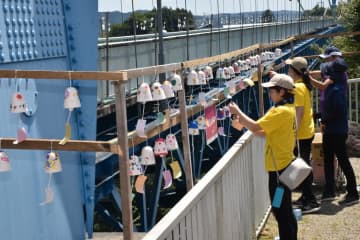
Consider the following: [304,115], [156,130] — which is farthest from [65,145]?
[304,115]

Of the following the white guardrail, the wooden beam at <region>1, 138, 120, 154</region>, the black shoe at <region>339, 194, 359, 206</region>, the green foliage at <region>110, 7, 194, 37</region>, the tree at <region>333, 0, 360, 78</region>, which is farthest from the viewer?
the tree at <region>333, 0, 360, 78</region>

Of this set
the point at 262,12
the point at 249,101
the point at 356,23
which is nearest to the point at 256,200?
the point at 249,101

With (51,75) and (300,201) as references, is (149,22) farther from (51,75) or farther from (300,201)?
(51,75)

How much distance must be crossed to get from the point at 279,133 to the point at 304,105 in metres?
1.31

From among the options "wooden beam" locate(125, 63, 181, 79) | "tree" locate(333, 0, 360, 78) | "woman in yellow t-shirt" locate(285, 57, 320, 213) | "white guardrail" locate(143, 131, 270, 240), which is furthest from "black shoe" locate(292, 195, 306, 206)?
"tree" locate(333, 0, 360, 78)

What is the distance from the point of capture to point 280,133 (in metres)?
4.80

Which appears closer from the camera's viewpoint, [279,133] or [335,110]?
[279,133]

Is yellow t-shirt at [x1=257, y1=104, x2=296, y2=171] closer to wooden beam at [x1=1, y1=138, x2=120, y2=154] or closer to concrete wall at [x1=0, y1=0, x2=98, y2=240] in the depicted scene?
concrete wall at [x1=0, y1=0, x2=98, y2=240]

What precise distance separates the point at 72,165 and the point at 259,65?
450 centimetres

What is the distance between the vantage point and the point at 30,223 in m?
3.85

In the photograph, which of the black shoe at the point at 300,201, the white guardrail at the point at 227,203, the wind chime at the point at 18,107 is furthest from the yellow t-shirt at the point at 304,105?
the wind chime at the point at 18,107

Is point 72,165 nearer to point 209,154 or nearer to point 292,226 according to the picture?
point 292,226

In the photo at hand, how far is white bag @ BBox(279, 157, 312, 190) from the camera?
15.6 feet

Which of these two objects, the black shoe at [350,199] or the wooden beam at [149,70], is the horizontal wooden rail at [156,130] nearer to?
the wooden beam at [149,70]
